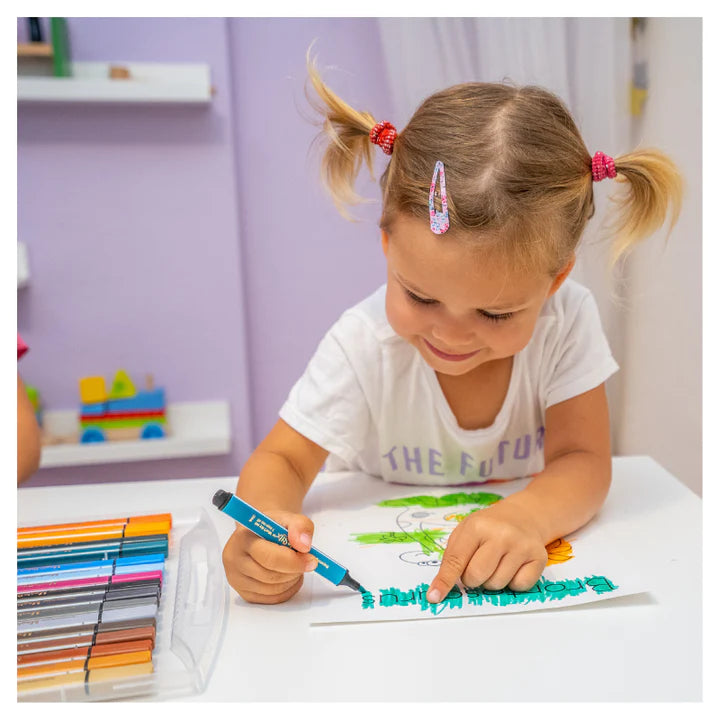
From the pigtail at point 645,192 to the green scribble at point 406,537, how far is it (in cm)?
29

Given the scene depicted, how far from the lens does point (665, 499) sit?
0.69m

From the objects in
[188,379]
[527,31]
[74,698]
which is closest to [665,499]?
[74,698]

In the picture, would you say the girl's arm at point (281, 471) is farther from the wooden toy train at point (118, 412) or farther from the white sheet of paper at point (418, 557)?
the wooden toy train at point (118, 412)

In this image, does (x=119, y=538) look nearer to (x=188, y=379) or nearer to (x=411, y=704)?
(x=411, y=704)

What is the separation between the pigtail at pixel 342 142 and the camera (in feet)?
2.24

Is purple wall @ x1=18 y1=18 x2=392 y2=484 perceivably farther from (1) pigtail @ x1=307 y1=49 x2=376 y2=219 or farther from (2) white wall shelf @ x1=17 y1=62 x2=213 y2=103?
(1) pigtail @ x1=307 y1=49 x2=376 y2=219

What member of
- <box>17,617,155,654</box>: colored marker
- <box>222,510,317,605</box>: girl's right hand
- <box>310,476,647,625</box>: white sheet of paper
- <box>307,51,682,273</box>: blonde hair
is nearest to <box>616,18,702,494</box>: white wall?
<box>307,51,682,273</box>: blonde hair

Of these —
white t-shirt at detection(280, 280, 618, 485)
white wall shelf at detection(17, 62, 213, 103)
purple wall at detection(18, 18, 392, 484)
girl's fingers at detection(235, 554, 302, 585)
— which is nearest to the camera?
girl's fingers at detection(235, 554, 302, 585)

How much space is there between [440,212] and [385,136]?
0.44 ft

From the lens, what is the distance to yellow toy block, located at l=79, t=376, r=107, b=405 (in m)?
1.42

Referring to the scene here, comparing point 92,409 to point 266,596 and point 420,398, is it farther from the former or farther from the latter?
point 266,596

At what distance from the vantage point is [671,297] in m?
1.26

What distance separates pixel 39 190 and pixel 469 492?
3.51 ft

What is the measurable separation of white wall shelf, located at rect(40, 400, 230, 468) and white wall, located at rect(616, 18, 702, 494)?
2.53ft
